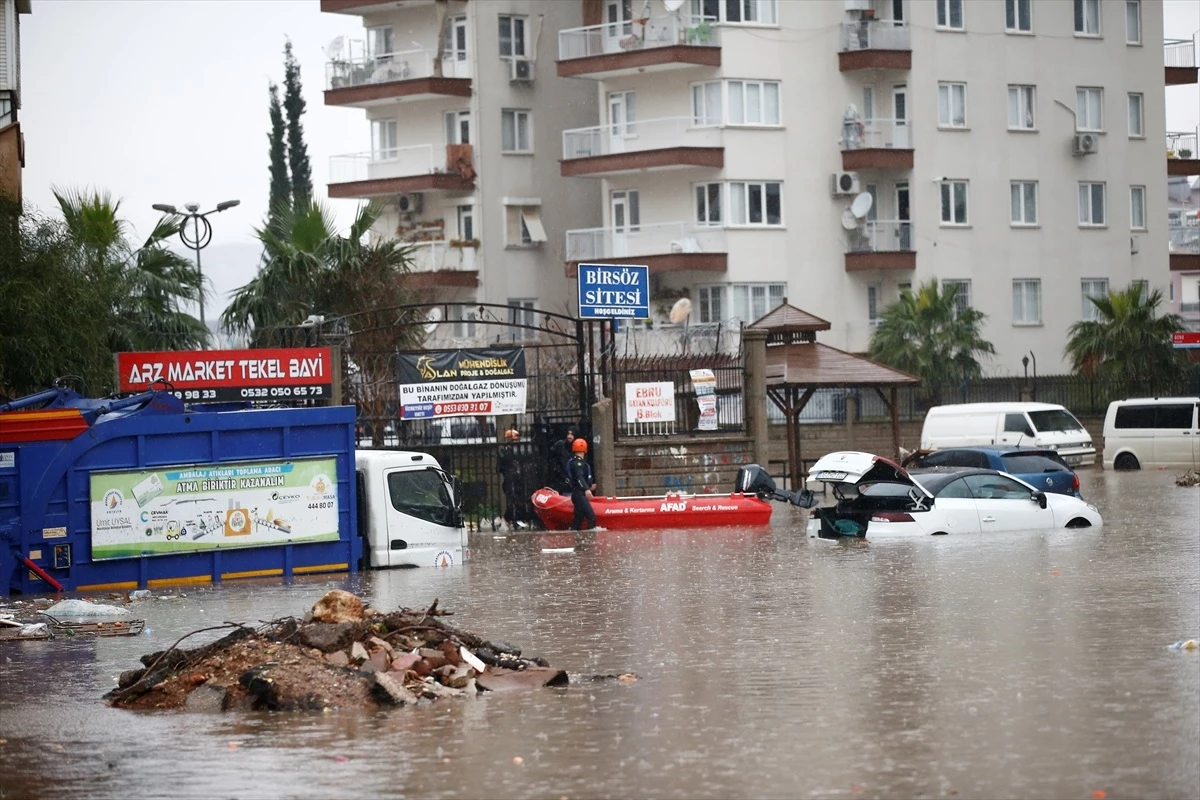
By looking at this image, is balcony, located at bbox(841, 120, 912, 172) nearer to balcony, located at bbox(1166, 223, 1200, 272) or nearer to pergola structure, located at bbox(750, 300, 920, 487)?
balcony, located at bbox(1166, 223, 1200, 272)

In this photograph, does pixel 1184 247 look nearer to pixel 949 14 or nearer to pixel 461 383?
pixel 949 14

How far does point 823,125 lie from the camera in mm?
54219

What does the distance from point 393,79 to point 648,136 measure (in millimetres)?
9596

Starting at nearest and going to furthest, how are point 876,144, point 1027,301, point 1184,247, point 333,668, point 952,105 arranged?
point 333,668
point 876,144
point 952,105
point 1027,301
point 1184,247

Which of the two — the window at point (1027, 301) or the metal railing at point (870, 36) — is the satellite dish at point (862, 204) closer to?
the metal railing at point (870, 36)

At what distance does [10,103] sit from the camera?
34969 mm

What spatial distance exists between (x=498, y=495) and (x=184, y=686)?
20.6 meters

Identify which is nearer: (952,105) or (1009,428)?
(1009,428)

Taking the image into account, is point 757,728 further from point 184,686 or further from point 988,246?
point 988,246

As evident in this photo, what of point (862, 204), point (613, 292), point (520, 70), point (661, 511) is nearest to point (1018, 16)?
point (862, 204)

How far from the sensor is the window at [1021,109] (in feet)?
185

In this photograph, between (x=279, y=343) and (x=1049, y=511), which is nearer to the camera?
(x=1049, y=511)

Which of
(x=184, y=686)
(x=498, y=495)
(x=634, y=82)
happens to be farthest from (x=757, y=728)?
(x=634, y=82)

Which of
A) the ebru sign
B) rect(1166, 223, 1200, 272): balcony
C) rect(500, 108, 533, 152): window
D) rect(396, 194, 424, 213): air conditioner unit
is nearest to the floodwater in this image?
the ebru sign
